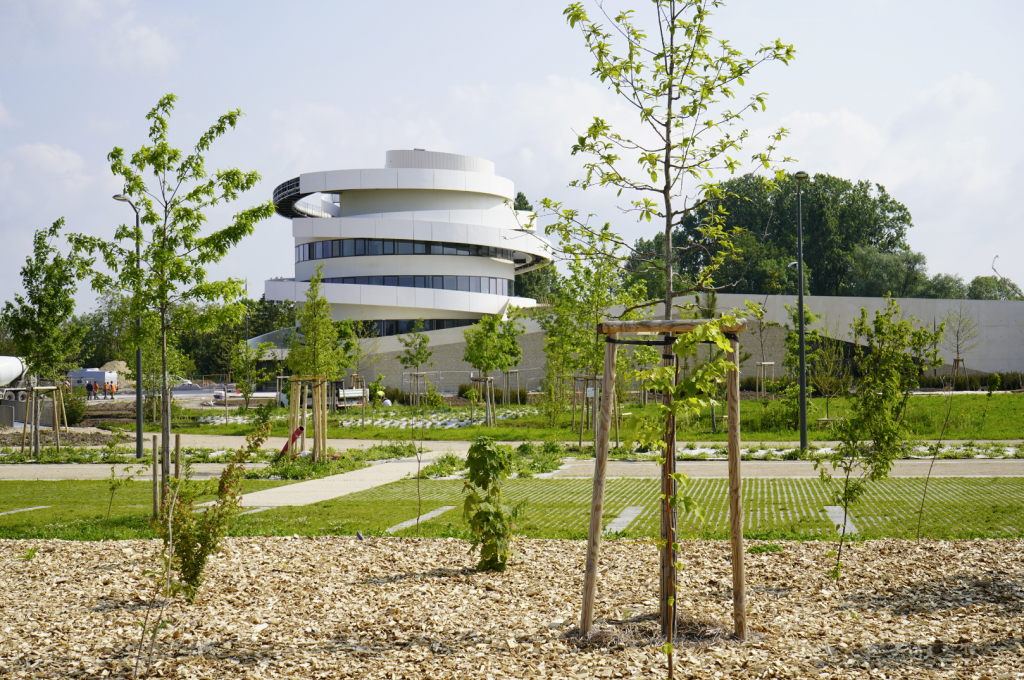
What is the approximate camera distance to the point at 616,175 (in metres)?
5.55

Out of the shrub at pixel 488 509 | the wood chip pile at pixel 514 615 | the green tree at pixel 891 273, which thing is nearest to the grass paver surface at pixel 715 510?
the wood chip pile at pixel 514 615

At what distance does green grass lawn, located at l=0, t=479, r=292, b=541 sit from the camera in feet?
28.5

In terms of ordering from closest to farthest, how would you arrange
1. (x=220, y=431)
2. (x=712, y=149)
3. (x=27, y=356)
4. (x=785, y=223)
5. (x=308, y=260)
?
1. (x=712, y=149)
2. (x=27, y=356)
3. (x=220, y=431)
4. (x=308, y=260)
5. (x=785, y=223)

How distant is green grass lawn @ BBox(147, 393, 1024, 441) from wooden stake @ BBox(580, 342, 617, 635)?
14.0 metres

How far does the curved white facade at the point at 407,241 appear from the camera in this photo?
46969 mm

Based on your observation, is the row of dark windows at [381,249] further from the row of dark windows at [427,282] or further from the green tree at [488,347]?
the green tree at [488,347]

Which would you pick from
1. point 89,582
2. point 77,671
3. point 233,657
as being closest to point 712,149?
point 233,657

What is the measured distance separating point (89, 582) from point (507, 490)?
6.99m

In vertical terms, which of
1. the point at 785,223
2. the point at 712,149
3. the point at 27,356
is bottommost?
the point at 27,356

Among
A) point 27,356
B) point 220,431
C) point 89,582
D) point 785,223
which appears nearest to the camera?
point 89,582

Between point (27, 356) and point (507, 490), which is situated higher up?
point (27, 356)

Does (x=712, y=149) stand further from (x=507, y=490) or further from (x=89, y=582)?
(x=507, y=490)

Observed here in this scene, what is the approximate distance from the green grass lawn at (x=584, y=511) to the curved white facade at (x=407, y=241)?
3458cm

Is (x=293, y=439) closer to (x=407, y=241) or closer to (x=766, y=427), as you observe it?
(x=766, y=427)
